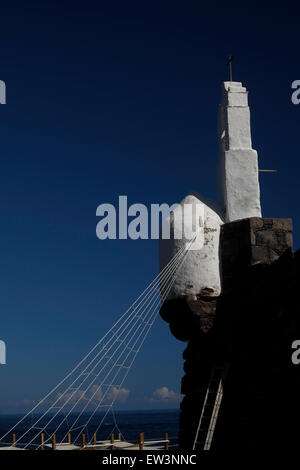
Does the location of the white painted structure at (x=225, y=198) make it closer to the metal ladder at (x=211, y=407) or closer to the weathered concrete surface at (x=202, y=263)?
Result: the weathered concrete surface at (x=202, y=263)

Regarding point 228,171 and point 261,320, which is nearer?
point 261,320

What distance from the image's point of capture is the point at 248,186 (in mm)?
12469

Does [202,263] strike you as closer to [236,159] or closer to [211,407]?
[236,159]

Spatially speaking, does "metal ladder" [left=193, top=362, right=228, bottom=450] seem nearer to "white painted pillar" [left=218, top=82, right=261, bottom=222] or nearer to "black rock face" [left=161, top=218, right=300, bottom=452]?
"black rock face" [left=161, top=218, right=300, bottom=452]

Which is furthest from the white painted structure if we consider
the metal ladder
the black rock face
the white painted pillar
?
the metal ladder

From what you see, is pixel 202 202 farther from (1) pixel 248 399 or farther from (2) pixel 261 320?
(1) pixel 248 399

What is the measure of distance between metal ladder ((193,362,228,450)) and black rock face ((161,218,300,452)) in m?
0.13

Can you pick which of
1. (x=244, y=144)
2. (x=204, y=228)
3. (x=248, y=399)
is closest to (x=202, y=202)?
(x=204, y=228)

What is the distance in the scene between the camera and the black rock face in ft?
29.2

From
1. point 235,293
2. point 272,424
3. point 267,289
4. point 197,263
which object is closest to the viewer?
point 272,424

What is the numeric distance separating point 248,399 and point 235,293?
198 centimetres

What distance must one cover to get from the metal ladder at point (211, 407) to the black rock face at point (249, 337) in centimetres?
13

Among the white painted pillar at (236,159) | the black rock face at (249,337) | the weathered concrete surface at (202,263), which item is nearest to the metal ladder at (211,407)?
the black rock face at (249,337)

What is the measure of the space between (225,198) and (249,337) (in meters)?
3.46
